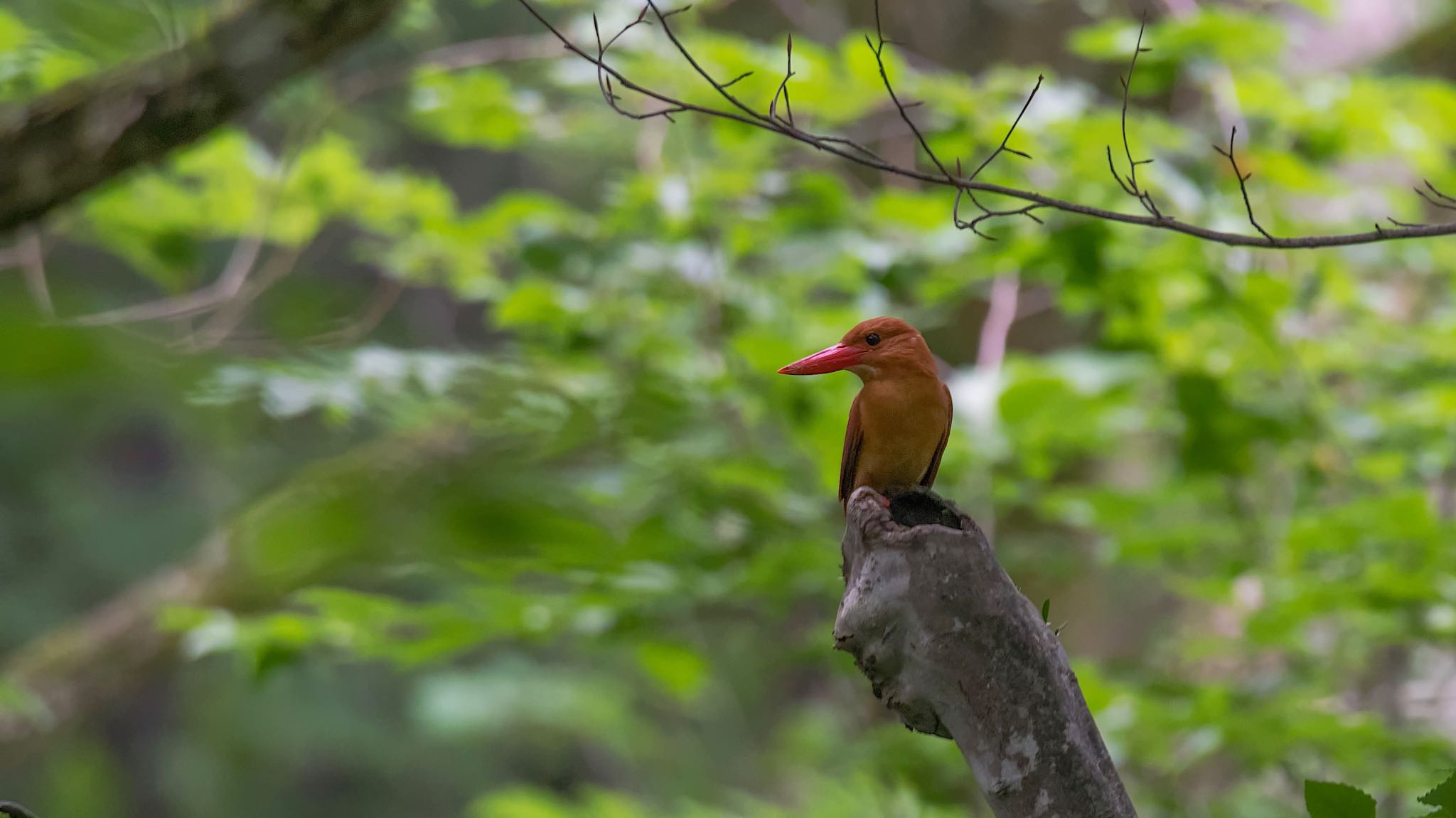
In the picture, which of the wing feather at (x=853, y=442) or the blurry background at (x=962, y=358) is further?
the blurry background at (x=962, y=358)

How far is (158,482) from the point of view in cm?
858

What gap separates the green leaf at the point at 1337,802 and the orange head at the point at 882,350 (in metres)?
0.77

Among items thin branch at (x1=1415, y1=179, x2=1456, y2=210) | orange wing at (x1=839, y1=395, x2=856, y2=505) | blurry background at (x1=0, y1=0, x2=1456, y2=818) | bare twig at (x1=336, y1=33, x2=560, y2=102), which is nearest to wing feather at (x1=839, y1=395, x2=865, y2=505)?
orange wing at (x1=839, y1=395, x2=856, y2=505)

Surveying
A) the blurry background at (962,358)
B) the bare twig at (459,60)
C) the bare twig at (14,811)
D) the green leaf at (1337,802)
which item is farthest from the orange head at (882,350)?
the bare twig at (459,60)

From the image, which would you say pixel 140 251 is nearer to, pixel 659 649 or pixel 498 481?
pixel 659 649

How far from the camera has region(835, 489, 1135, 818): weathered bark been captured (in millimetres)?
896

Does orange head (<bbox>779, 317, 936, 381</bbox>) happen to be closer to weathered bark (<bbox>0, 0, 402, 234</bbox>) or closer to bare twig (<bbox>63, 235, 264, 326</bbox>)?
bare twig (<bbox>63, 235, 264, 326</bbox>)

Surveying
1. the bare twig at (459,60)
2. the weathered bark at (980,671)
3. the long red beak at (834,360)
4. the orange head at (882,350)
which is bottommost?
the weathered bark at (980,671)

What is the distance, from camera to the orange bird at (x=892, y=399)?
4.89 ft

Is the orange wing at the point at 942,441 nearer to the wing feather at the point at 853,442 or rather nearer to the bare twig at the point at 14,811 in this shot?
the wing feather at the point at 853,442

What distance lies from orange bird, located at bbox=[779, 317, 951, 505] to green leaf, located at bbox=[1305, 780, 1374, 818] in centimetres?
68

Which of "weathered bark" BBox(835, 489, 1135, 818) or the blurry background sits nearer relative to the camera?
"weathered bark" BBox(835, 489, 1135, 818)

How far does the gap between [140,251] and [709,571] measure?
6.55 ft

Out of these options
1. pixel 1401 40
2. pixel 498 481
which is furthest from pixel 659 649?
pixel 1401 40
